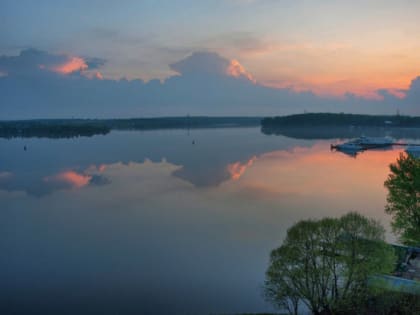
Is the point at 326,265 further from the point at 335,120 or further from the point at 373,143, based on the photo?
the point at 335,120


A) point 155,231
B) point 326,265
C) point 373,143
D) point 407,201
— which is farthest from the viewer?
point 373,143

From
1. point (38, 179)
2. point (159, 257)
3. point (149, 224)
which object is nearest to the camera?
point (159, 257)

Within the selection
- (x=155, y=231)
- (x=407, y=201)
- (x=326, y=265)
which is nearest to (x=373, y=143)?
(x=407, y=201)

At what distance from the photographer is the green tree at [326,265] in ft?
42.5

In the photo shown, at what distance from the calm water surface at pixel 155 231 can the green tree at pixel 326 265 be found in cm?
215

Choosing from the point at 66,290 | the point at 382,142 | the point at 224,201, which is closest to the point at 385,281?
the point at 66,290

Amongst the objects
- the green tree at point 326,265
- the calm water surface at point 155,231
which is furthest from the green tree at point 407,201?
the green tree at point 326,265

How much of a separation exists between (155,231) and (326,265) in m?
12.1

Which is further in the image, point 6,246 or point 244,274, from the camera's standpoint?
point 6,246

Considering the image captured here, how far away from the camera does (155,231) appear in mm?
23078

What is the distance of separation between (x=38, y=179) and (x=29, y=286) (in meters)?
29.6

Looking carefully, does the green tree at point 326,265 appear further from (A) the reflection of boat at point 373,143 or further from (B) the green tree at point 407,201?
(A) the reflection of boat at point 373,143

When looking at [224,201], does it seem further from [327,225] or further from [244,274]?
[327,225]

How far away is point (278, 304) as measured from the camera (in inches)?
522
